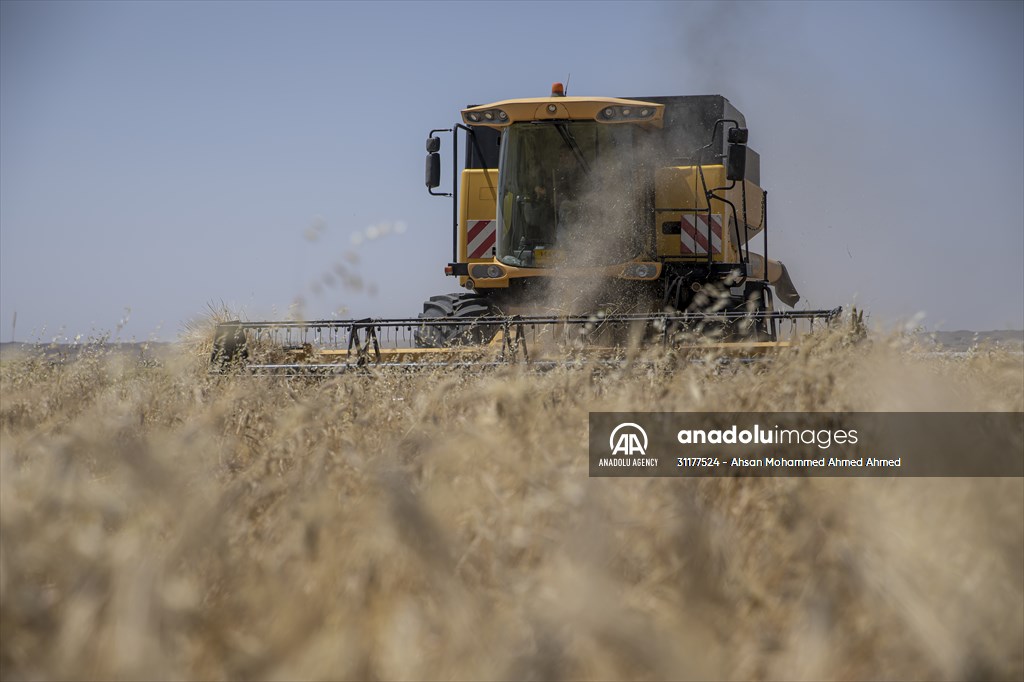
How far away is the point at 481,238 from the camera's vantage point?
26.2 ft

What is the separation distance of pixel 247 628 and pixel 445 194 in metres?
7.04

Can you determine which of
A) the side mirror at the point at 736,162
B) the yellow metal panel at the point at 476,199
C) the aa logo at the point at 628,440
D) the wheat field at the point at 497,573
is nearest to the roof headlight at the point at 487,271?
the yellow metal panel at the point at 476,199

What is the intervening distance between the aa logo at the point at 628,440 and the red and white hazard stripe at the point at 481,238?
620 centimetres

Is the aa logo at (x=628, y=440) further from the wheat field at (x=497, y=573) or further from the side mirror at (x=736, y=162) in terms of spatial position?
the side mirror at (x=736, y=162)

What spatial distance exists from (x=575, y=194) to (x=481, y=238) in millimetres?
983

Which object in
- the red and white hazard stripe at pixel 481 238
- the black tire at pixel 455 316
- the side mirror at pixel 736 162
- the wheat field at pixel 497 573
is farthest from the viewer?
the red and white hazard stripe at pixel 481 238

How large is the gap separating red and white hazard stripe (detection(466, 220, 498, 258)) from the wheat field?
6566 mm

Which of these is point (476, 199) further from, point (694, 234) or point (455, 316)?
point (694, 234)

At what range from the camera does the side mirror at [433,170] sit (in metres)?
7.78

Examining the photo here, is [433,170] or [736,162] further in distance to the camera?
[433,170]

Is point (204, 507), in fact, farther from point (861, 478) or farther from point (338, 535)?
point (861, 478)

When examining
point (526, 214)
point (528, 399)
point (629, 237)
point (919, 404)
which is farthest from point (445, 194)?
point (919, 404)

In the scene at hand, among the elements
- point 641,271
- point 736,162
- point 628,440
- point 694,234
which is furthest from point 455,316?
point 628,440

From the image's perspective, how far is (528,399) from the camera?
169 cm
